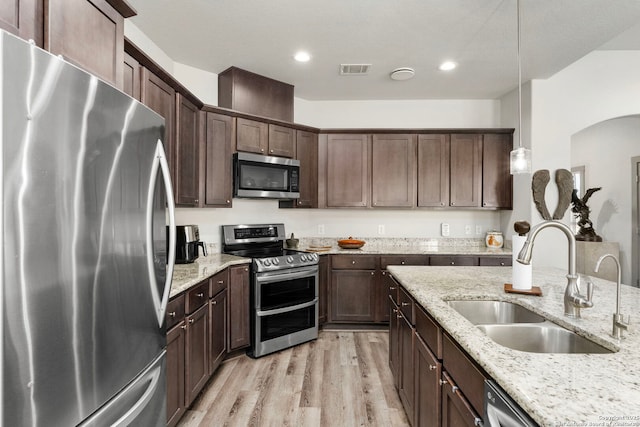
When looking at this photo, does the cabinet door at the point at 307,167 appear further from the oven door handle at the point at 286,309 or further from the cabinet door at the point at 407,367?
the cabinet door at the point at 407,367

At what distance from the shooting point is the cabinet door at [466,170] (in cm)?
392

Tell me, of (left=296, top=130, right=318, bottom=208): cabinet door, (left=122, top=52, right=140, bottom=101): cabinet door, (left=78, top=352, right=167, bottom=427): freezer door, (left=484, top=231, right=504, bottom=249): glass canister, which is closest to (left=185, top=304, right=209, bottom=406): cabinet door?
(left=78, top=352, right=167, bottom=427): freezer door

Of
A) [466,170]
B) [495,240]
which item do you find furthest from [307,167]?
[495,240]

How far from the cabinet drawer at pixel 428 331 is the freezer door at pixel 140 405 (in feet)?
3.93

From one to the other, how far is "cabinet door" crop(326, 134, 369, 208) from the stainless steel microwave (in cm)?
51

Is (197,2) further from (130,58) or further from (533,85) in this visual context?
(533,85)

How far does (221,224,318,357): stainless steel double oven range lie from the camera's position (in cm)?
295

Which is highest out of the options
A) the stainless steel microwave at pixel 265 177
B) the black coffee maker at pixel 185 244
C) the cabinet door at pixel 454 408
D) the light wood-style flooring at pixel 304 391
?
the stainless steel microwave at pixel 265 177

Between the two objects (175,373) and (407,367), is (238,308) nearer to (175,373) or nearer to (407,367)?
(175,373)

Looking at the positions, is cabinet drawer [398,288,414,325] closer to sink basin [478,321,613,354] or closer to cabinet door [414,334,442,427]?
cabinet door [414,334,442,427]

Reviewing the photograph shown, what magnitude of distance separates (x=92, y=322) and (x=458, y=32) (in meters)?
2.98

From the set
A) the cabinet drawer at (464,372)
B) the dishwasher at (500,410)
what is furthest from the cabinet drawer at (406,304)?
the dishwasher at (500,410)

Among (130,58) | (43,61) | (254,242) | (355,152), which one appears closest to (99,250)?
(43,61)

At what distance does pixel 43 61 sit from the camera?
81cm
